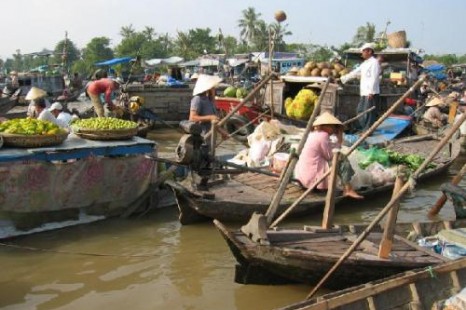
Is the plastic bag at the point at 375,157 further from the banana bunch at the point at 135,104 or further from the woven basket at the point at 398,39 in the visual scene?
the woven basket at the point at 398,39

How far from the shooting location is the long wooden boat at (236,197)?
6.00 metres

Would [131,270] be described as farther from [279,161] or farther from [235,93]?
[235,93]

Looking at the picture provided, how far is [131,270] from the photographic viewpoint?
17.0ft

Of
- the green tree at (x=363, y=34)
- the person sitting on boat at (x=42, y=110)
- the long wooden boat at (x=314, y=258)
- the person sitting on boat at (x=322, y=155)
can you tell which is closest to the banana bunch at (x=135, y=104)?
the person sitting on boat at (x=42, y=110)

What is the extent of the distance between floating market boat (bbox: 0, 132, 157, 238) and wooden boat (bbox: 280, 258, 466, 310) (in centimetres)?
378

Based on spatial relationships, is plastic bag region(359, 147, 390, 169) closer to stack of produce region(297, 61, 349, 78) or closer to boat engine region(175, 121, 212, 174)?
boat engine region(175, 121, 212, 174)

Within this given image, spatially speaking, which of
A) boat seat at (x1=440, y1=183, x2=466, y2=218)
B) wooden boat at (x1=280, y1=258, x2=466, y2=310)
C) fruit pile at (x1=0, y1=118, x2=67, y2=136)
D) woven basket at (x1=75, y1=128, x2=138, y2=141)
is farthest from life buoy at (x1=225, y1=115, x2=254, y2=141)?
wooden boat at (x1=280, y1=258, x2=466, y2=310)

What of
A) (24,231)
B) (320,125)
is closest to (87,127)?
(24,231)

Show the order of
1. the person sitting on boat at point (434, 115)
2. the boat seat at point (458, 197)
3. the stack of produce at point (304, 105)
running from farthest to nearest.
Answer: the person sitting on boat at point (434, 115), the stack of produce at point (304, 105), the boat seat at point (458, 197)

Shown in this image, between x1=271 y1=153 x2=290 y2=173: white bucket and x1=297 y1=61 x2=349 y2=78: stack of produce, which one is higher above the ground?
x1=297 y1=61 x2=349 y2=78: stack of produce

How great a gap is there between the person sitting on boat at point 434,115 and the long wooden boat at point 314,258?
A: 26.9ft

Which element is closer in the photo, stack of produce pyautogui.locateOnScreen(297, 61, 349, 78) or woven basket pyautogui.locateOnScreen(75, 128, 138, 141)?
woven basket pyautogui.locateOnScreen(75, 128, 138, 141)

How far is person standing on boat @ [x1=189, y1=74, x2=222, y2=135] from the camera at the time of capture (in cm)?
690

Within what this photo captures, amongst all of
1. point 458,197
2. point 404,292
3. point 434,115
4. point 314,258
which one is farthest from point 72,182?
point 434,115
